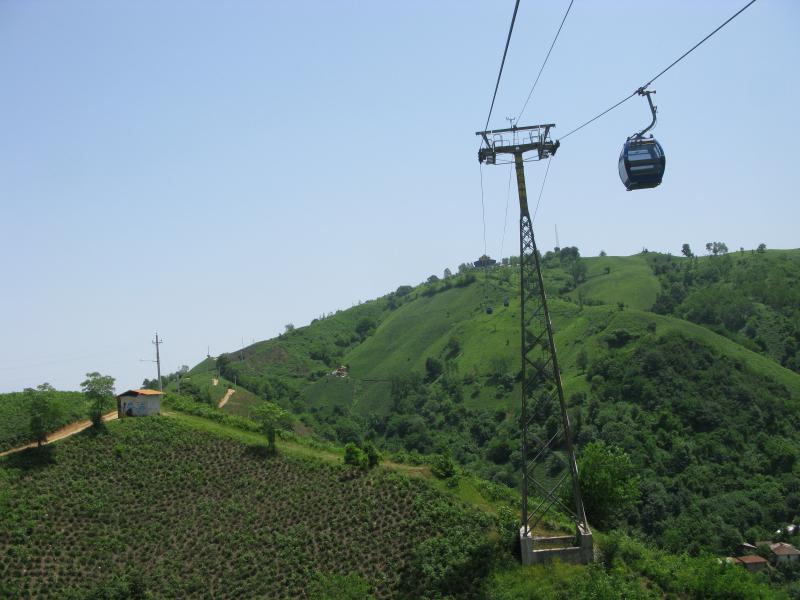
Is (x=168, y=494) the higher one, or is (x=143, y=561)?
(x=168, y=494)

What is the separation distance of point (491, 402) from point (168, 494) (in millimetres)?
81239

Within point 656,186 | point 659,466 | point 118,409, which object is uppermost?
point 656,186

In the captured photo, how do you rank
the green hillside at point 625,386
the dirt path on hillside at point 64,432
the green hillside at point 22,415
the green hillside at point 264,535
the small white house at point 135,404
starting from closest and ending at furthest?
the green hillside at point 264,535 → the dirt path on hillside at point 64,432 → the green hillside at point 22,415 → the small white house at point 135,404 → the green hillside at point 625,386

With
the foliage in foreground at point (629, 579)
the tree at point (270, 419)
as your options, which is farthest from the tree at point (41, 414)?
the foliage in foreground at point (629, 579)

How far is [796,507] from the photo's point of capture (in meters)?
89.2

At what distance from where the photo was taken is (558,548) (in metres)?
37.4

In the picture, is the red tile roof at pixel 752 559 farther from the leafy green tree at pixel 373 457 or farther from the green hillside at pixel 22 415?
the green hillside at pixel 22 415

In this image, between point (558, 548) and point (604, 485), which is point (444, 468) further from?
point (558, 548)

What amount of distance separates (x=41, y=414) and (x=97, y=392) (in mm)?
4271

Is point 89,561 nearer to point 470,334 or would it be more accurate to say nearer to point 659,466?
point 659,466

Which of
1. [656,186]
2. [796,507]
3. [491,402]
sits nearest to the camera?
[656,186]

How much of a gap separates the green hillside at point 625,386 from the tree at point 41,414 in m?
26.7

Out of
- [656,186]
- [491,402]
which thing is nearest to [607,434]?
[491,402]

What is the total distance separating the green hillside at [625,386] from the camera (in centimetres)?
9044
